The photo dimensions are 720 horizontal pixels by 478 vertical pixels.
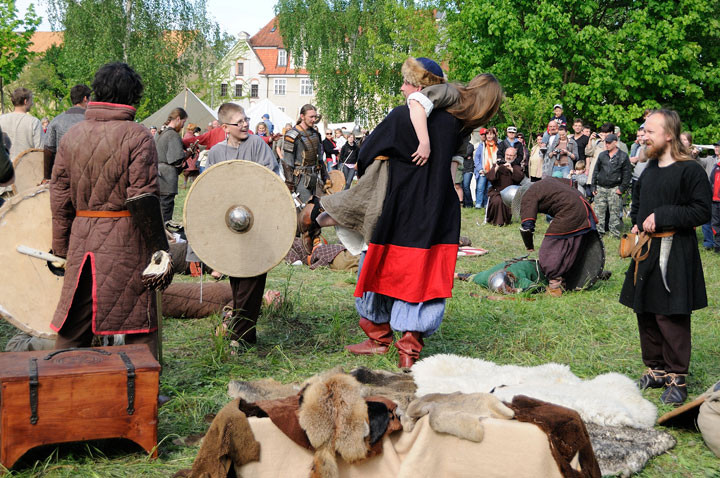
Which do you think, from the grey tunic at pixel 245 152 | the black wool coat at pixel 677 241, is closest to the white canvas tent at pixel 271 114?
the grey tunic at pixel 245 152

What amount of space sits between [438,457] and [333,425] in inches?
16.8

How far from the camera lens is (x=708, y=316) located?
A: 6488mm

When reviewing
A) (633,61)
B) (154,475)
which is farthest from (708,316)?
(633,61)

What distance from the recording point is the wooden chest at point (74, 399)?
2.92 metres

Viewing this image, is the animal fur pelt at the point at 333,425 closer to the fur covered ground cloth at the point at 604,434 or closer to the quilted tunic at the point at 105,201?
the fur covered ground cloth at the point at 604,434

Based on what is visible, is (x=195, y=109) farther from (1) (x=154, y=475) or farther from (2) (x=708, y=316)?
(1) (x=154, y=475)

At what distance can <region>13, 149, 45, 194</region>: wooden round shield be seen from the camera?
22.5 ft

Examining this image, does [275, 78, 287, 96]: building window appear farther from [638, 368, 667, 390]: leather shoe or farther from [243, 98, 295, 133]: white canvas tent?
[638, 368, 667, 390]: leather shoe

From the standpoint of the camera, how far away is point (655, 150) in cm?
431

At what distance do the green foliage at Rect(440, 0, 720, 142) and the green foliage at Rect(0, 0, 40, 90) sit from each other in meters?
13.4

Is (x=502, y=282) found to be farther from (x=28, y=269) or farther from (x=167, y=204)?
(x=28, y=269)

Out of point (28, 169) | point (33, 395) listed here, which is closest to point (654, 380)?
point (33, 395)

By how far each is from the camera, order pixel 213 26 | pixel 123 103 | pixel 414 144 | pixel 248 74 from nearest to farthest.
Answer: pixel 123 103 < pixel 414 144 < pixel 213 26 < pixel 248 74

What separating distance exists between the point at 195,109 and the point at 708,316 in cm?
1988
